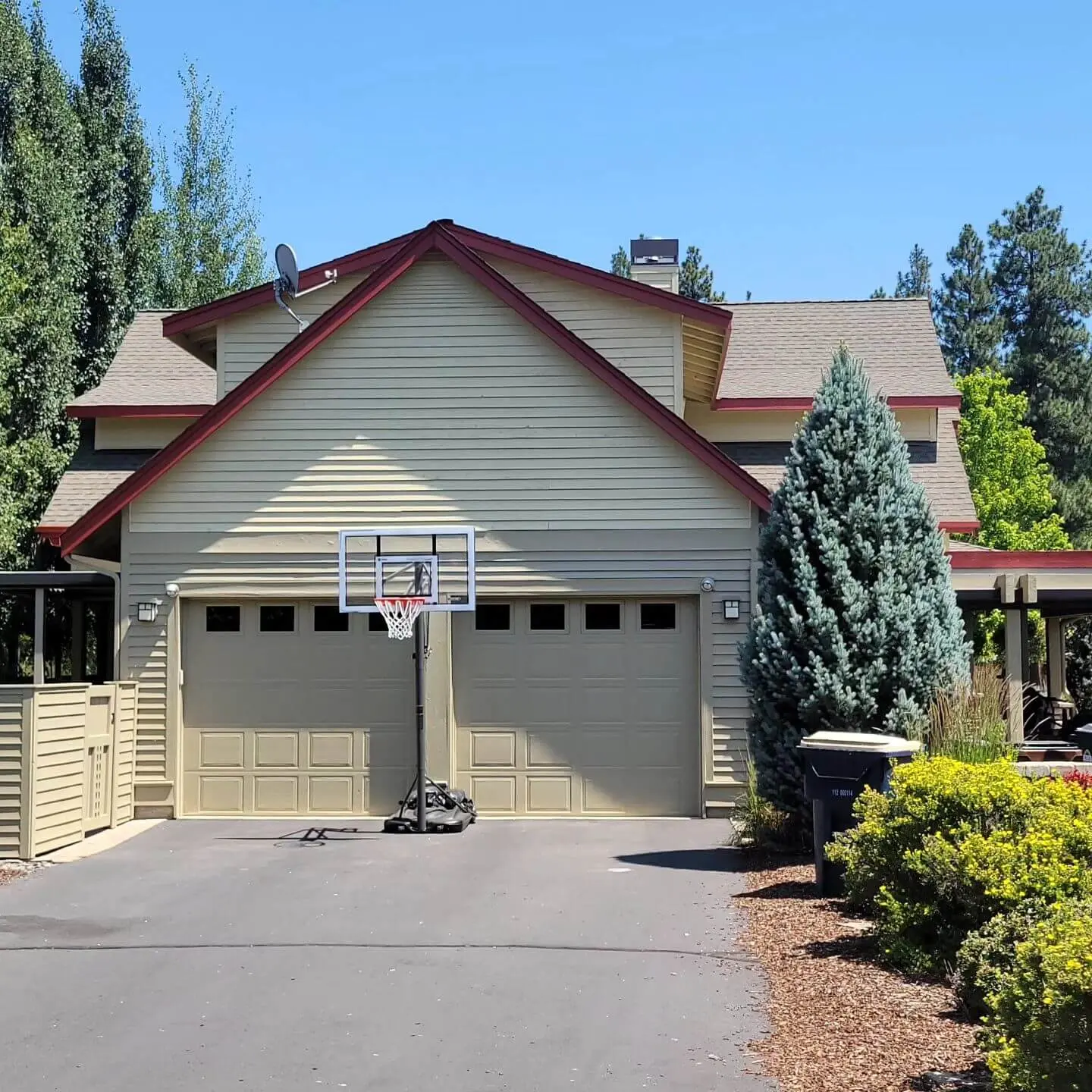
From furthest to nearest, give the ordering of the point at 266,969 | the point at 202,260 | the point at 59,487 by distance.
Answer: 1. the point at 202,260
2. the point at 59,487
3. the point at 266,969

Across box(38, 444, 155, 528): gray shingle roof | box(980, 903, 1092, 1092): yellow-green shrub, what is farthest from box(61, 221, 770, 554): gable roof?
box(980, 903, 1092, 1092): yellow-green shrub

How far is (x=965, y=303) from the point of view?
55812 millimetres

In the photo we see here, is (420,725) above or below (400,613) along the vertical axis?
below

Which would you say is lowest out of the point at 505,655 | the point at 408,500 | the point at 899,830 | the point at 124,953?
the point at 124,953

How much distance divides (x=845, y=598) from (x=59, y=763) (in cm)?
721

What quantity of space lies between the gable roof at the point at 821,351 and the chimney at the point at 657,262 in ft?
4.45

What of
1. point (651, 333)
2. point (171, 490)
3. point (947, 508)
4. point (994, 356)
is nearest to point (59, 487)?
point (171, 490)

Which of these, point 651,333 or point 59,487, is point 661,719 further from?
point 59,487

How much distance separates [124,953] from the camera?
9.26 meters

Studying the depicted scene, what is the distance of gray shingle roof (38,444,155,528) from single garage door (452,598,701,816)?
6013mm

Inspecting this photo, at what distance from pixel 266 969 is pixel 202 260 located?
35954mm

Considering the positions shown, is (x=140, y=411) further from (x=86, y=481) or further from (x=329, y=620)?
(x=329, y=620)

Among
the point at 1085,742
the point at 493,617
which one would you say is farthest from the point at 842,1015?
the point at 493,617

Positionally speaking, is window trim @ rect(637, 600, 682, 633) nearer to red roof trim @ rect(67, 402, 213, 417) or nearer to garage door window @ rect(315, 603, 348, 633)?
garage door window @ rect(315, 603, 348, 633)
